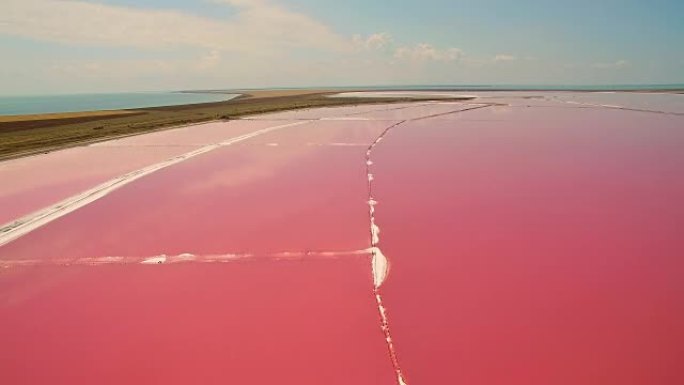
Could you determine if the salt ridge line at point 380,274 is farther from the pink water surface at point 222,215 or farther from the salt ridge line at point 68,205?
the salt ridge line at point 68,205

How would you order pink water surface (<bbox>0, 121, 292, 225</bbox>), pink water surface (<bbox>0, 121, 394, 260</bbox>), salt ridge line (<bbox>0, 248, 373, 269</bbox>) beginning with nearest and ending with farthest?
salt ridge line (<bbox>0, 248, 373, 269</bbox>) → pink water surface (<bbox>0, 121, 394, 260</bbox>) → pink water surface (<bbox>0, 121, 292, 225</bbox>)

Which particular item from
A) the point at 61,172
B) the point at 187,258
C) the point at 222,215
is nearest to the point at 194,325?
the point at 187,258

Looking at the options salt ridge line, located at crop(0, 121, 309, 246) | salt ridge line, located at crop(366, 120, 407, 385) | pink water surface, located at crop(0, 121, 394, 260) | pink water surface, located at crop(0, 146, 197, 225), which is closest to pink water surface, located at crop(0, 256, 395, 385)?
salt ridge line, located at crop(366, 120, 407, 385)

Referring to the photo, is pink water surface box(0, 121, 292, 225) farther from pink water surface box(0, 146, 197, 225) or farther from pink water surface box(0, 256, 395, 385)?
pink water surface box(0, 256, 395, 385)

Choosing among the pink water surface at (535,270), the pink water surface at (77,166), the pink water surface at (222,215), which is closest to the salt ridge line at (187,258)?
the pink water surface at (222,215)

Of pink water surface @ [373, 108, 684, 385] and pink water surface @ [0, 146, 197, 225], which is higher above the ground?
pink water surface @ [0, 146, 197, 225]

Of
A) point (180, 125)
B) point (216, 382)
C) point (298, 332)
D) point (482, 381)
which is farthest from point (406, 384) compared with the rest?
point (180, 125)

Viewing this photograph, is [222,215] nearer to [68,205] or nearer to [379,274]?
[68,205]
